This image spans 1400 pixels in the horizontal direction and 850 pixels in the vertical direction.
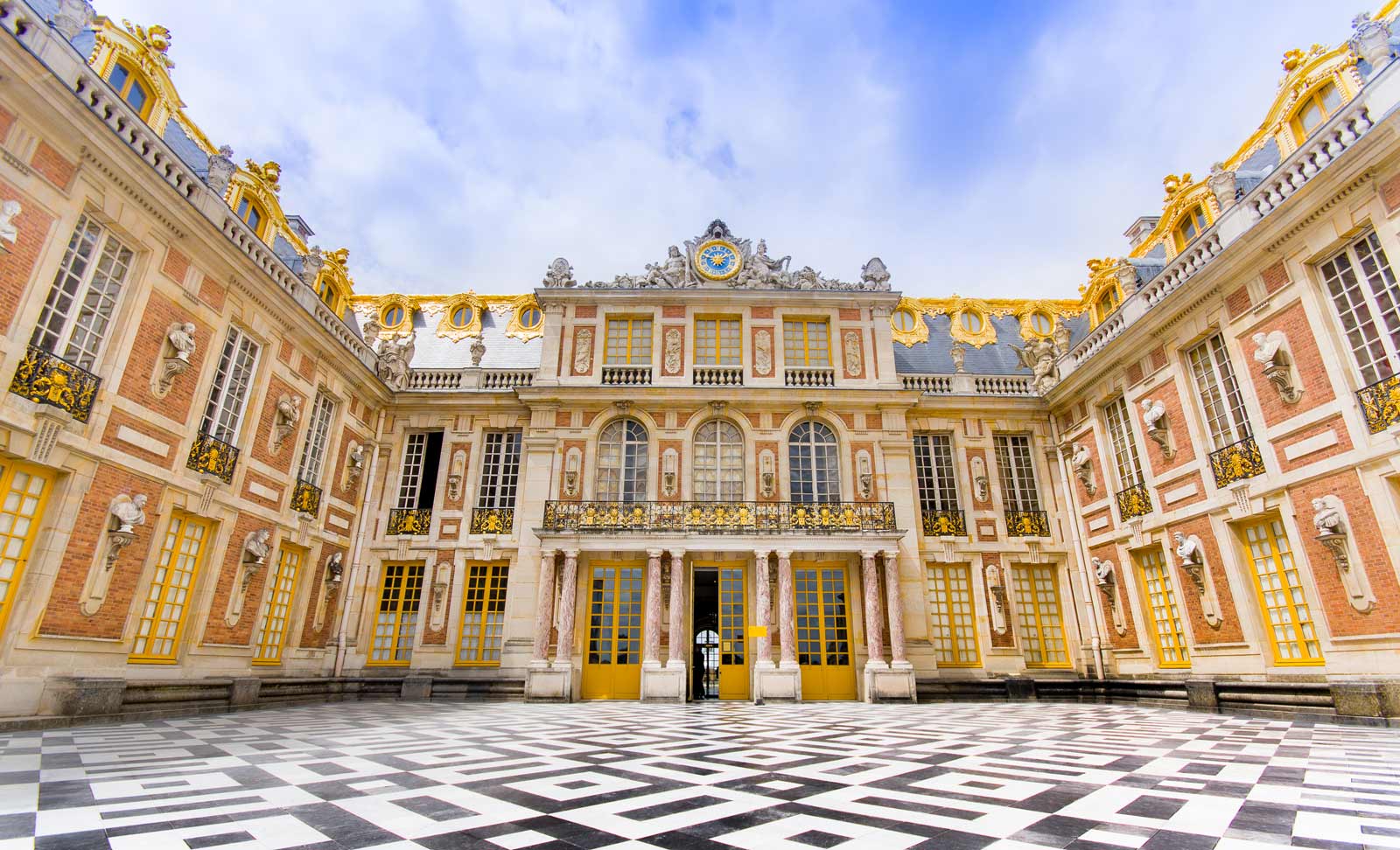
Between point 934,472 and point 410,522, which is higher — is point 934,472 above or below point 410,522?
above

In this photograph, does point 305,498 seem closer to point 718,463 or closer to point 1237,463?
point 718,463

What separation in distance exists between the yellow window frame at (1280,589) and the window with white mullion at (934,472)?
6510 millimetres

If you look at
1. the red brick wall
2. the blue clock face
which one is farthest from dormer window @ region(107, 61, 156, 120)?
the blue clock face

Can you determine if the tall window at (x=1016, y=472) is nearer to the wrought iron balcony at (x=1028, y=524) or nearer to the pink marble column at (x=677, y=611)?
the wrought iron balcony at (x=1028, y=524)

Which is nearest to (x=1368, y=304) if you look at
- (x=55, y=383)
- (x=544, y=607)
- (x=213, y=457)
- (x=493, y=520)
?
(x=544, y=607)

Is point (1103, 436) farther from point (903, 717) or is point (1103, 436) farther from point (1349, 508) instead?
point (903, 717)

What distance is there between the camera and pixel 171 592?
11070 mm

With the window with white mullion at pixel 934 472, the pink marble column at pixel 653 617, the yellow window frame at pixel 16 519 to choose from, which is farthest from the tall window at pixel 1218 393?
the yellow window frame at pixel 16 519

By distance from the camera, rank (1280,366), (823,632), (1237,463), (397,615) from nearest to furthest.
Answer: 1. (1280,366)
2. (1237,463)
3. (823,632)
4. (397,615)

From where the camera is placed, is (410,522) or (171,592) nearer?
(171,592)

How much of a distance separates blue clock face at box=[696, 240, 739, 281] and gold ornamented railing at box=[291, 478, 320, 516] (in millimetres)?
11181

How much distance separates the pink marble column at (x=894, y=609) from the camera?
580 inches

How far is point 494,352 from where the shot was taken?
19.9 m

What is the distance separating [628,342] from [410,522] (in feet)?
24.5
